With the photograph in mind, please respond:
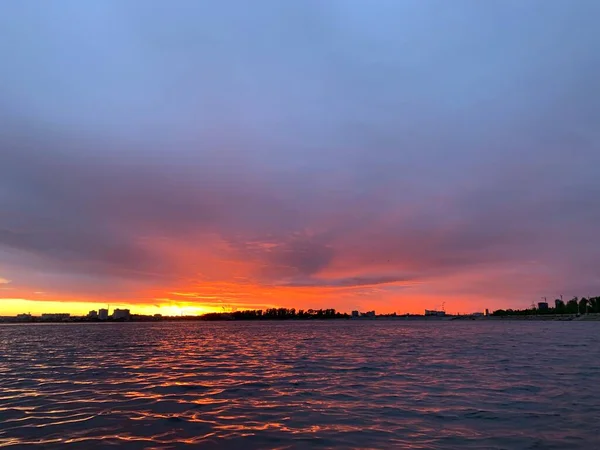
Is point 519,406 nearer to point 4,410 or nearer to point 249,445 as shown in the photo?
point 249,445

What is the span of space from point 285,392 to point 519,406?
460 inches

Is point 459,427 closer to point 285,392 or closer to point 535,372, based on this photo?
point 285,392

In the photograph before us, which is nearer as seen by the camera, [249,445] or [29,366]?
[249,445]

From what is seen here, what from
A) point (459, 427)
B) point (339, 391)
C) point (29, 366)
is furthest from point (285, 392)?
point (29, 366)

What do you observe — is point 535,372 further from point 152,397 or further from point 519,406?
point 152,397

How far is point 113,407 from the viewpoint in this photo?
2002 cm

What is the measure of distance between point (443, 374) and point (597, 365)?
621 inches

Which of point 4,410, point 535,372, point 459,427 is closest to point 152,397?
point 4,410

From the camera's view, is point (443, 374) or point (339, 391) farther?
point (443, 374)

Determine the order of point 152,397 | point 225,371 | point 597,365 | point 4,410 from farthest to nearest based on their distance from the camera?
point 597,365, point 225,371, point 152,397, point 4,410

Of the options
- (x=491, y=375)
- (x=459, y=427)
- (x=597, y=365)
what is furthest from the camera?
(x=597, y=365)

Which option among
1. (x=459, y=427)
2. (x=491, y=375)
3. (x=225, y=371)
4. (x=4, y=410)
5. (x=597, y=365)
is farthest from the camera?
(x=597, y=365)

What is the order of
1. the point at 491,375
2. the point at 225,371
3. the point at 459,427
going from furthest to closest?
1. the point at 225,371
2. the point at 491,375
3. the point at 459,427

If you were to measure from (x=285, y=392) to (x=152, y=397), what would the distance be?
7.03 m
